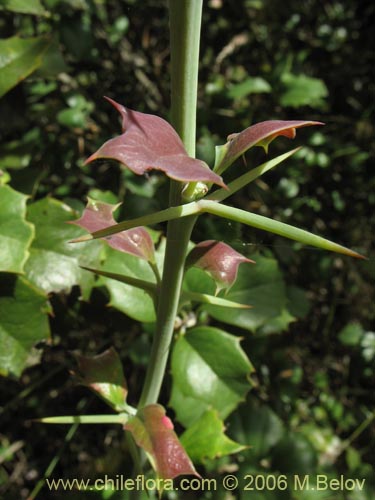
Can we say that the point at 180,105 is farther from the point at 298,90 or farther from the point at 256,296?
the point at 298,90

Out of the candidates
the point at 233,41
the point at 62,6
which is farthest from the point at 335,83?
the point at 62,6

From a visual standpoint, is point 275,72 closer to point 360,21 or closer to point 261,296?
point 360,21

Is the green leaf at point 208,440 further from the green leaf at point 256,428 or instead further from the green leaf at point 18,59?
the green leaf at point 18,59

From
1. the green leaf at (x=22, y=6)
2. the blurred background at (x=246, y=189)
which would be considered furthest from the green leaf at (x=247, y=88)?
the green leaf at (x=22, y=6)

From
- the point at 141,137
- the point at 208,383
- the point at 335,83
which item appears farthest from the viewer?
the point at 335,83

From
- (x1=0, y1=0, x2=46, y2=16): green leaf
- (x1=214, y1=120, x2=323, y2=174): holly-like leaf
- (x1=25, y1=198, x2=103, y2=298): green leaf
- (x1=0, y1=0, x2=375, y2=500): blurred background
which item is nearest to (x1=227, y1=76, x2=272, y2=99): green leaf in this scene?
(x1=0, y1=0, x2=375, y2=500): blurred background

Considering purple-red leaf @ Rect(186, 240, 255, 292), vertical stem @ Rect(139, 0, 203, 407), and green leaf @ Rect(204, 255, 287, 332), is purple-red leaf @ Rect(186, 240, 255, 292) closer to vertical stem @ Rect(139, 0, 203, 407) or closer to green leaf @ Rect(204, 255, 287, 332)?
vertical stem @ Rect(139, 0, 203, 407)
